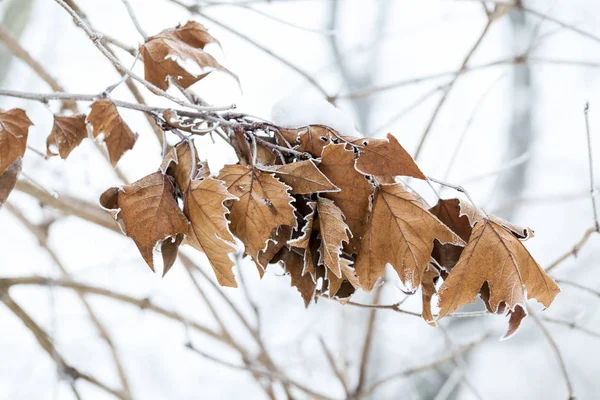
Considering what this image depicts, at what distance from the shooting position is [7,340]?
2.94 m

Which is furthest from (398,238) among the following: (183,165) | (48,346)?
(48,346)

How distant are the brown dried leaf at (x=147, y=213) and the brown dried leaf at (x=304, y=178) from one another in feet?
0.25

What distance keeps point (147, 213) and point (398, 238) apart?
0.62 feet

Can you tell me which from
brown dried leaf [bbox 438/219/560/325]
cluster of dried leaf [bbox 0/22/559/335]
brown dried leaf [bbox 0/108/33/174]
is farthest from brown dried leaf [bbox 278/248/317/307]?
brown dried leaf [bbox 0/108/33/174]

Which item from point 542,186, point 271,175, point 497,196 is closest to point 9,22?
point 271,175

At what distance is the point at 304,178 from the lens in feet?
1.26

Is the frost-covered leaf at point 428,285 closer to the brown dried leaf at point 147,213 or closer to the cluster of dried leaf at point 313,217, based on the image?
the cluster of dried leaf at point 313,217

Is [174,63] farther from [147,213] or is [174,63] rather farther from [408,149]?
[408,149]

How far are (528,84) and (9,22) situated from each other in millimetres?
2896

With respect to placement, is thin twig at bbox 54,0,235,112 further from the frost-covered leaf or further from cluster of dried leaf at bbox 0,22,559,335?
the frost-covered leaf

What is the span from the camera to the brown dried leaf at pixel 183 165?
15.8 inches

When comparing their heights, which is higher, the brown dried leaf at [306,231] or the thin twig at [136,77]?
the thin twig at [136,77]

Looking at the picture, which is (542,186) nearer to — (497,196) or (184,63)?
(497,196)

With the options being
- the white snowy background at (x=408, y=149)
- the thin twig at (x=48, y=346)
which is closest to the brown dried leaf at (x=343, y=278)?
the thin twig at (x=48, y=346)
